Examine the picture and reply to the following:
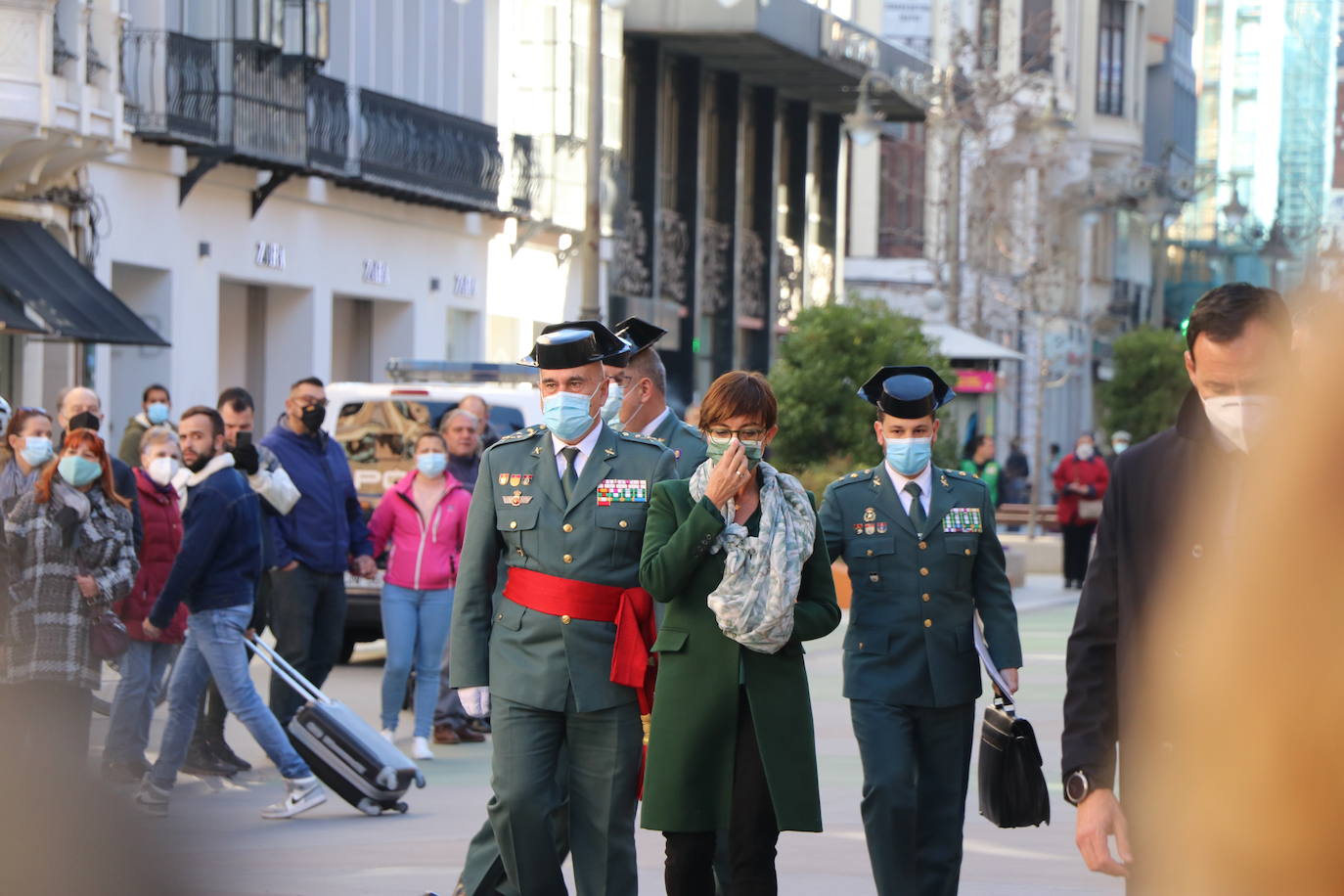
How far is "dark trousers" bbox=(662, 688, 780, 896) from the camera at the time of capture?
681 cm

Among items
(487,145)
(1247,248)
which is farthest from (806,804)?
(1247,248)

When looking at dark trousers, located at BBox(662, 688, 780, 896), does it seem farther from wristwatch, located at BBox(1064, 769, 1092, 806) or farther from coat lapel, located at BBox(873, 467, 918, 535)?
wristwatch, located at BBox(1064, 769, 1092, 806)

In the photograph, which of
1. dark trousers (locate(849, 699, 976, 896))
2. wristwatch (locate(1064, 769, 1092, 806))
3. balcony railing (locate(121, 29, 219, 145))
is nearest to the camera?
wristwatch (locate(1064, 769, 1092, 806))

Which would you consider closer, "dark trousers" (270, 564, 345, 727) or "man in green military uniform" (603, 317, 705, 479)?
"man in green military uniform" (603, 317, 705, 479)

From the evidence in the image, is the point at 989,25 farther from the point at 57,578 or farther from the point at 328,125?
the point at 57,578

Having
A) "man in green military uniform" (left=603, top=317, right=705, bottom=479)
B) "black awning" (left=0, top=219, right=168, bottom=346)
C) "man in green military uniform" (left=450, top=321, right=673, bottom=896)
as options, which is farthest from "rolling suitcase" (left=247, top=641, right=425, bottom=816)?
"black awning" (left=0, top=219, right=168, bottom=346)

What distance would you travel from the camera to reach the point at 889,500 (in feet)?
27.3

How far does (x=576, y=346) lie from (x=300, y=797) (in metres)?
4.32

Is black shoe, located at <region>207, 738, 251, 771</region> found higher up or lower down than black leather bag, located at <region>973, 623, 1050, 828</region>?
lower down

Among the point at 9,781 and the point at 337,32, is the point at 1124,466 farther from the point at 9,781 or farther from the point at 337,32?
the point at 337,32

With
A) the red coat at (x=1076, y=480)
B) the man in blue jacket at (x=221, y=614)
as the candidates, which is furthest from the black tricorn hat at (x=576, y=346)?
the red coat at (x=1076, y=480)

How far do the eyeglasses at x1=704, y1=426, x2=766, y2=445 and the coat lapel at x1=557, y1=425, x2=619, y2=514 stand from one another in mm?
316

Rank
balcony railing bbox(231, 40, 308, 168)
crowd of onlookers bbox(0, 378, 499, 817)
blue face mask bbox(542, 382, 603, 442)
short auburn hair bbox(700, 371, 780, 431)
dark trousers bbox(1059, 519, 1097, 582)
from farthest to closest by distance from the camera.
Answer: dark trousers bbox(1059, 519, 1097, 582) → balcony railing bbox(231, 40, 308, 168) → crowd of onlookers bbox(0, 378, 499, 817) → blue face mask bbox(542, 382, 603, 442) → short auburn hair bbox(700, 371, 780, 431)

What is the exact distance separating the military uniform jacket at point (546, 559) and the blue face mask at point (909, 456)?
4.50 ft
